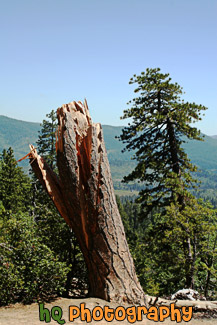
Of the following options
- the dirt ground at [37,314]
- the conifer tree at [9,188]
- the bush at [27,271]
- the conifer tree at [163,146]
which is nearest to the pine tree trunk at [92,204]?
the dirt ground at [37,314]

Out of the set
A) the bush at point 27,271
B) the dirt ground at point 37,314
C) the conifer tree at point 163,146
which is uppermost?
the conifer tree at point 163,146

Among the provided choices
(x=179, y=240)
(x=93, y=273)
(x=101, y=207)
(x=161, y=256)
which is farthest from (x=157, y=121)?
(x=93, y=273)

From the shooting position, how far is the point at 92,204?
27.1ft

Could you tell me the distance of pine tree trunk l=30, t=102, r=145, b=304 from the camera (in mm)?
7949

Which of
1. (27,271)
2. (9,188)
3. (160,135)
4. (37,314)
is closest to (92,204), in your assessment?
(27,271)

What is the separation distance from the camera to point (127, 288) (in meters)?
7.83

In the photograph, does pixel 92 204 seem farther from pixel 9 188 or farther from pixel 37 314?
pixel 9 188

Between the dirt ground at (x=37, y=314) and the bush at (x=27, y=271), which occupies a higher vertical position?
the bush at (x=27, y=271)

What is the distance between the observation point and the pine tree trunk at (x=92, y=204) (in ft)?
26.1

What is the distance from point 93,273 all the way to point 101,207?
2090mm

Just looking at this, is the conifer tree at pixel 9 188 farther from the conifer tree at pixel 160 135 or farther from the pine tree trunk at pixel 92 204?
the pine tree trunk at pixel 92 204

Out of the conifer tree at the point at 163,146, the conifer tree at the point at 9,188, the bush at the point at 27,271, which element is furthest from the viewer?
the conifer tree at the point at 9,188

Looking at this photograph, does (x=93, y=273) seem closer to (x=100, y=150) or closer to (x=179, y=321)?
(x=179, y=321)

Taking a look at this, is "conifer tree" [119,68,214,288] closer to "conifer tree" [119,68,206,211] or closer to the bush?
"conifer tree" [119,68,206,211]
